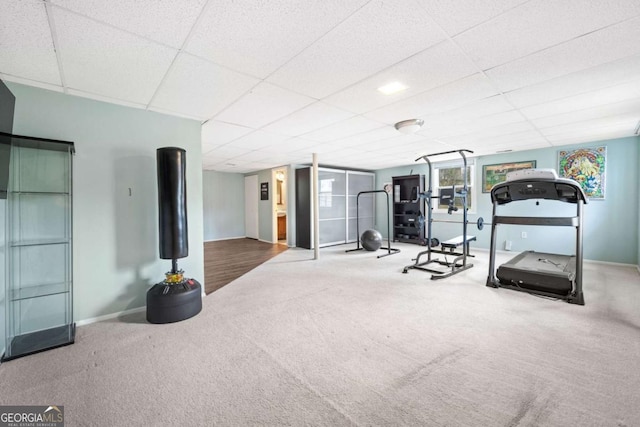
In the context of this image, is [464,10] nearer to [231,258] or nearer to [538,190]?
[538,190]

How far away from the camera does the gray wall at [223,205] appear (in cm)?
845

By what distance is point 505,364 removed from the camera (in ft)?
6.45

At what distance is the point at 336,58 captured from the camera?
1999mm

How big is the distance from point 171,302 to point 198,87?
6.81 feet

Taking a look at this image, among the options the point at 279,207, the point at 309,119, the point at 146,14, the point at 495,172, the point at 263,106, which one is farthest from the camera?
the point at 279,207

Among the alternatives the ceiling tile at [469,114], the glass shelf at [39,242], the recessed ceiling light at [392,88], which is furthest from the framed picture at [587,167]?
the glass shelf at [39,242]

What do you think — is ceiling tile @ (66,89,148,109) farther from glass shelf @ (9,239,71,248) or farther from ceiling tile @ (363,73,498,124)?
ceiling tile @ (363,73,498,124)

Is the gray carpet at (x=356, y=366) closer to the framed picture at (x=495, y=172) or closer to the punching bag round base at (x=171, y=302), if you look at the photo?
the punching bag round base at (x=171, y=302)

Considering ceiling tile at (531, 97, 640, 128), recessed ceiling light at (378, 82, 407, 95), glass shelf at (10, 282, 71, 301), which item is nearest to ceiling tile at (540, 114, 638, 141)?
ceiling tile at (531, 97, 640, 128)

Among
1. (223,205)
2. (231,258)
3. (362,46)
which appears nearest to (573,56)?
(362,46)

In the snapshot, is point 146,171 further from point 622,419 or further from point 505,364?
point 622,419

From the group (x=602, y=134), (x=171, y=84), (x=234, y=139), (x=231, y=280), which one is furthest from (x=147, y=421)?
(x=602, y=134)

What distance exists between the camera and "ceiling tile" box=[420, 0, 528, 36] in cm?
146

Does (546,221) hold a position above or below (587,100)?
below
